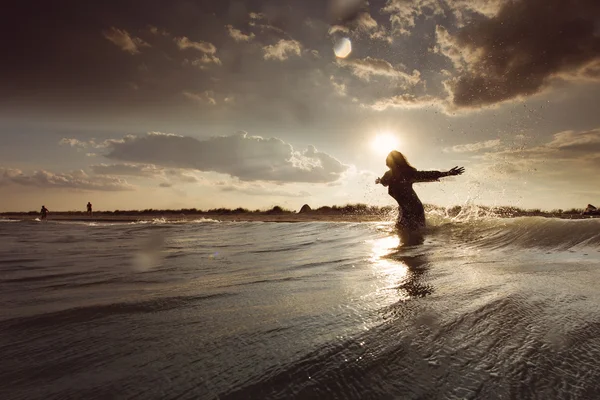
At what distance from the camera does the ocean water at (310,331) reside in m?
1.29

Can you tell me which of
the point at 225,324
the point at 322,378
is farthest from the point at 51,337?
the point at 322,378

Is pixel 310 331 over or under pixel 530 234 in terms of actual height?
under

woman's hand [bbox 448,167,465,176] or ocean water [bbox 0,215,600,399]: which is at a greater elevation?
woman's hand [bbox 448,167,465,176]

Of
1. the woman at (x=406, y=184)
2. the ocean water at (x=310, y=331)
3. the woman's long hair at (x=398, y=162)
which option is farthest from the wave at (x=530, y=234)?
the woman's long hair at (x=398, y=162)

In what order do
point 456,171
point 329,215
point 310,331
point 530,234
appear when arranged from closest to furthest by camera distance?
1. point 310,331
2. point 530,234
3. point 456,171
4. point 329,215

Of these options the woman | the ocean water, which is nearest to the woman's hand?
the woman

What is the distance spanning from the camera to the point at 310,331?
6.07ft

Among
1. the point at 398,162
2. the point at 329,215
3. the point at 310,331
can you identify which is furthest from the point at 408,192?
the point at 329,215

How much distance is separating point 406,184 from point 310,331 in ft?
23.9

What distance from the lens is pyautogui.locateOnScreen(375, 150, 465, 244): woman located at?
8.08m

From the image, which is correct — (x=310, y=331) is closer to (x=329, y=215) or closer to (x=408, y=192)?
(x=408, y=192)

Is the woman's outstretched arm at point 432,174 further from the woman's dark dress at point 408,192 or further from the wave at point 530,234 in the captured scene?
the wave at point 530,234

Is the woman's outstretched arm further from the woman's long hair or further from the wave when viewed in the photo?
the wave

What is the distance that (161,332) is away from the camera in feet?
6.39
